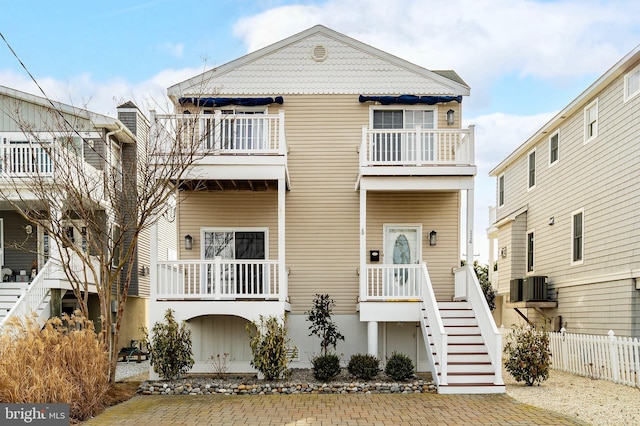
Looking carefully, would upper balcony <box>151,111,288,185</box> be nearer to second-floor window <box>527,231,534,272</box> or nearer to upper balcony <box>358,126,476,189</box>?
upper balcony <box>358,126,476,189</box>

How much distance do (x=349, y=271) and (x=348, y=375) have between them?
306cm

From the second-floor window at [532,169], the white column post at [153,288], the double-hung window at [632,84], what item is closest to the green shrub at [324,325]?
the white column post at [153,288]

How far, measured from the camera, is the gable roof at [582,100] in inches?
580

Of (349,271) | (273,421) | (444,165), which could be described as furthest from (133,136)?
(273,421)

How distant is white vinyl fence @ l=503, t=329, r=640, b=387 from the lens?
12.7m

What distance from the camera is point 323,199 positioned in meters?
16.0

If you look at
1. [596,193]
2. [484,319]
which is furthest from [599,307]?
[484,319]

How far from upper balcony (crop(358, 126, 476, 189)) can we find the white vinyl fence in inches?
193

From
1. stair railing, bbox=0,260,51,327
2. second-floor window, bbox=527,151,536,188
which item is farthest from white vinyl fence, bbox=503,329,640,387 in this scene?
stair railing, bbox=0,260,51,327

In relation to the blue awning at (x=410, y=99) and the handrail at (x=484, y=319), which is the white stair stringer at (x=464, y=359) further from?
the blue awning at (x=410, y=99)

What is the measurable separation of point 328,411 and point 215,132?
7053 millimetres

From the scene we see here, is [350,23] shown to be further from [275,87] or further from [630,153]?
[630,153]

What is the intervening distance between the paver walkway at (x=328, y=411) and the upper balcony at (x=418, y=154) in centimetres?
528

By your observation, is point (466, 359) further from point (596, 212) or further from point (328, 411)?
point (596, 212)
